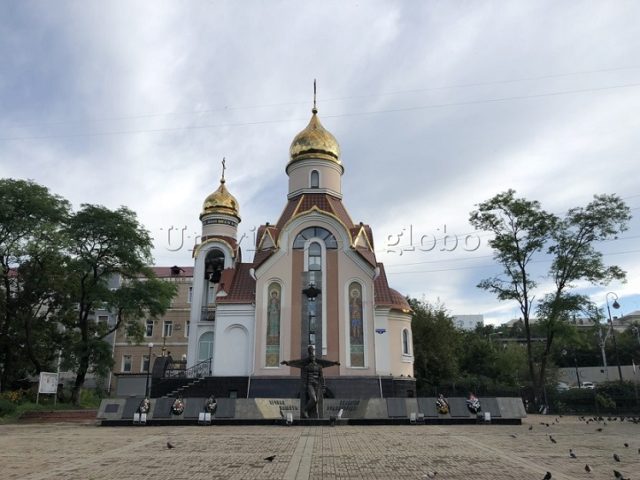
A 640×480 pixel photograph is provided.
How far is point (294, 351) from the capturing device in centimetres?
2603

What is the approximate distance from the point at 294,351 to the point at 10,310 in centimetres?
1635

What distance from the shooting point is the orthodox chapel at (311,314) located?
25.7m

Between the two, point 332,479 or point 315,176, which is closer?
point 332,479

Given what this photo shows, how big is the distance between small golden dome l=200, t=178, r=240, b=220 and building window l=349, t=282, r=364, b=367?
37.8 ft

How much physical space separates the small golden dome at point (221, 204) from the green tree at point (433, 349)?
15153 mm

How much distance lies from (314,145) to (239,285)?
9.94 m

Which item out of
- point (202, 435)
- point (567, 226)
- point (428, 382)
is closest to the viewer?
point (202, 435)

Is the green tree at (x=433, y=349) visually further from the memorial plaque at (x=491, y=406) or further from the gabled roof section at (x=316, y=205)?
the memorial plaque at (x=491, y=406)

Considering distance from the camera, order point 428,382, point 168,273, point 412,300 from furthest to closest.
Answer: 1. point 168,273
2. point 412,300
3. point 428,382

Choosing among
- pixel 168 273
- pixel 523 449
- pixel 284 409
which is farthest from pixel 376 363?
pixel 168 273

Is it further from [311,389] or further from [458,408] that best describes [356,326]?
[311,389]

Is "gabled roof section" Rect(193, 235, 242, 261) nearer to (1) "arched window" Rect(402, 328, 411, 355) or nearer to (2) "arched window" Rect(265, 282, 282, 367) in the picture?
(2) "arched window" Rect(265, 282, 282, 367)

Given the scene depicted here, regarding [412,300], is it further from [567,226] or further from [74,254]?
[74,254]

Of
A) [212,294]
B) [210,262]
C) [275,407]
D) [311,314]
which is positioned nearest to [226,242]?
[210,262]
